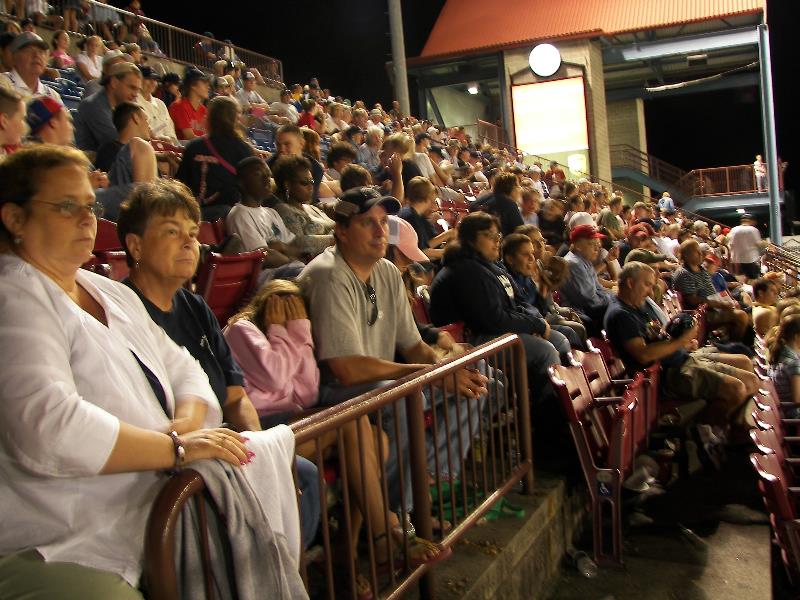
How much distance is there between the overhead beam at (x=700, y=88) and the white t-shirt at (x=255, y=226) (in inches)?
1070

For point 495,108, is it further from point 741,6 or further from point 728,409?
point 728,409

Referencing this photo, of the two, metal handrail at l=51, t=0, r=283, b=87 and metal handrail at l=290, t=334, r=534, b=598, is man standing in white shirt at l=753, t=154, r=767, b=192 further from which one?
metal handrail at l=290, t=334, r=534, b=598

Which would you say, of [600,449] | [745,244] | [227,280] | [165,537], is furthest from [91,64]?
[745,244]

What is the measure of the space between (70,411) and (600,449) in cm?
332

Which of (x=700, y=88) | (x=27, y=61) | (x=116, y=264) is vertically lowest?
(x=116, y=264)

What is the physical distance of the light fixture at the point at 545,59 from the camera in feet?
79.4

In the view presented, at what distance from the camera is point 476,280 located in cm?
495

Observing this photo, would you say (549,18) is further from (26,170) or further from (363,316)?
(26,170)

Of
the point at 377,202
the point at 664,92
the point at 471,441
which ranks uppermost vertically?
the point at 664,92

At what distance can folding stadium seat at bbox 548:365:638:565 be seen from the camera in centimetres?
405

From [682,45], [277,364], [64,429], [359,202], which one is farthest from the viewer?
[682,45]

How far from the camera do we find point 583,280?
7020 millimetres

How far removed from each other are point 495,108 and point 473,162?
48.4ft

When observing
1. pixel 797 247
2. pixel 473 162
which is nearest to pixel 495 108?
pixel 797 247
